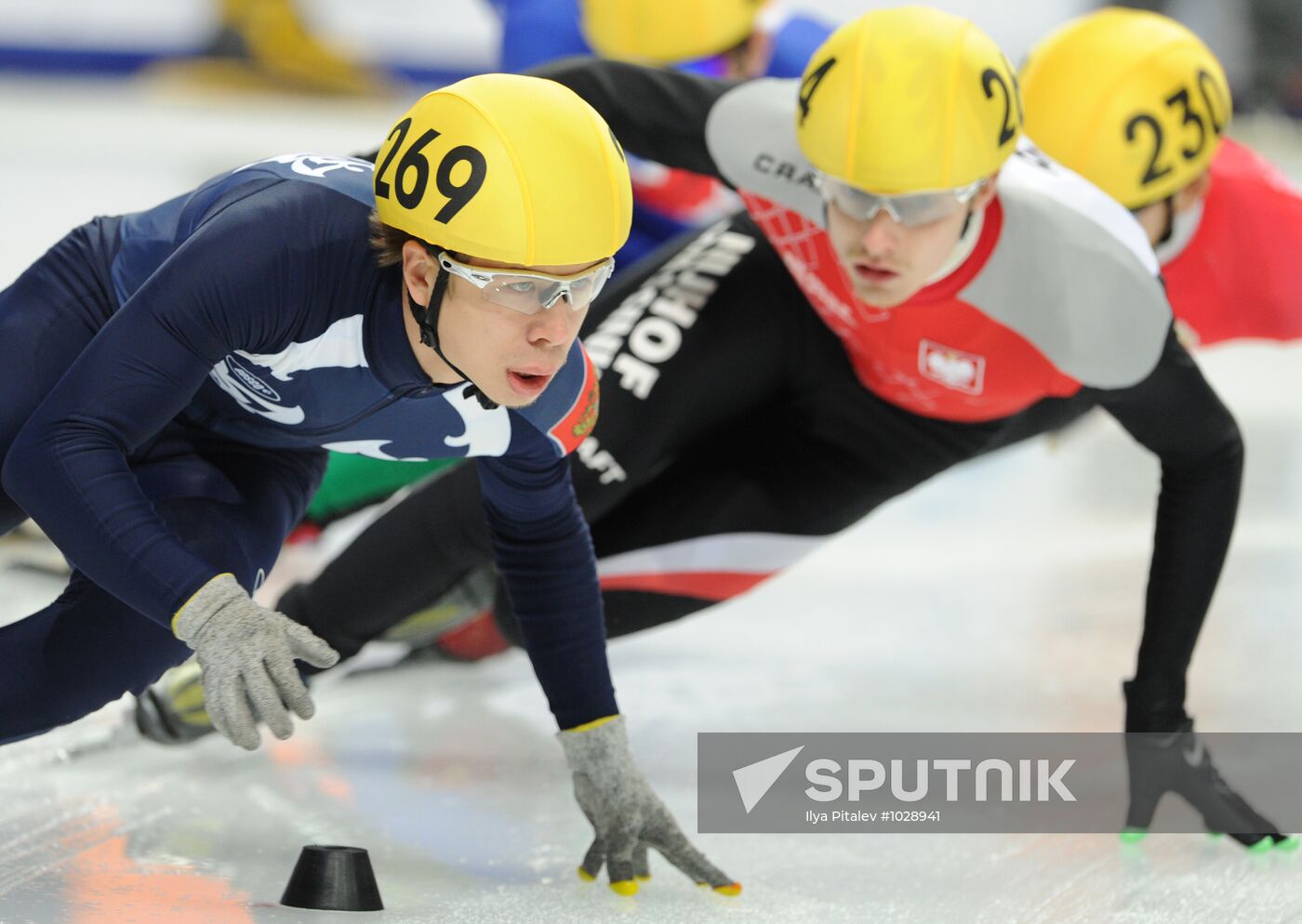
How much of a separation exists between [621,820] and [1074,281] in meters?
1.11

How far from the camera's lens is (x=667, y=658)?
366cm

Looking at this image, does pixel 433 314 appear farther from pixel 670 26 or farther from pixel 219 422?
pixel 670 26

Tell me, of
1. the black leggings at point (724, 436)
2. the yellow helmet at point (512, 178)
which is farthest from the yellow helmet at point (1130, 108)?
the yellow helmet at point (512, 178)

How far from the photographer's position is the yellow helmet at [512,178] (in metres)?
1.98

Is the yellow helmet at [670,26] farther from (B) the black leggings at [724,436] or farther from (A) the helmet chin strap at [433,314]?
(A) the helmet chin strap at [433,314]

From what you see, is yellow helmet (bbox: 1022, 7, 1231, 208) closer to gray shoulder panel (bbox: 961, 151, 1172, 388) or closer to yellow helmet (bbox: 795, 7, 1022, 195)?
gray shoulder panel (bbox: 961, 151, 1172, 388)

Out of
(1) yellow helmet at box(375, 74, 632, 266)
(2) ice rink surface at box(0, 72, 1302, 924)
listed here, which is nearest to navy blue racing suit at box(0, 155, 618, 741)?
(1) yellow helmet at box(375, 74, 632, 266)

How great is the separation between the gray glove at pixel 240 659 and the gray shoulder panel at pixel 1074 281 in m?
1.37

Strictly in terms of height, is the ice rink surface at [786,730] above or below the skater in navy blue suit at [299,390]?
below

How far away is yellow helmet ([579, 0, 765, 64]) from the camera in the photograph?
4.07 metres

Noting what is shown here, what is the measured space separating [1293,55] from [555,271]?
10888 millimetres

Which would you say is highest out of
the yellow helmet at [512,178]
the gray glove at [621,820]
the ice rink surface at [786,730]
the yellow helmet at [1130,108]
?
the yellow helmet at [512,178]

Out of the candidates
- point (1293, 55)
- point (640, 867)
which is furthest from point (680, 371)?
point (1293, 55)

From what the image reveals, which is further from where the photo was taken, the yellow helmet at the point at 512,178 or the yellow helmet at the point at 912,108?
the yellow helmet at the point at 912,108
